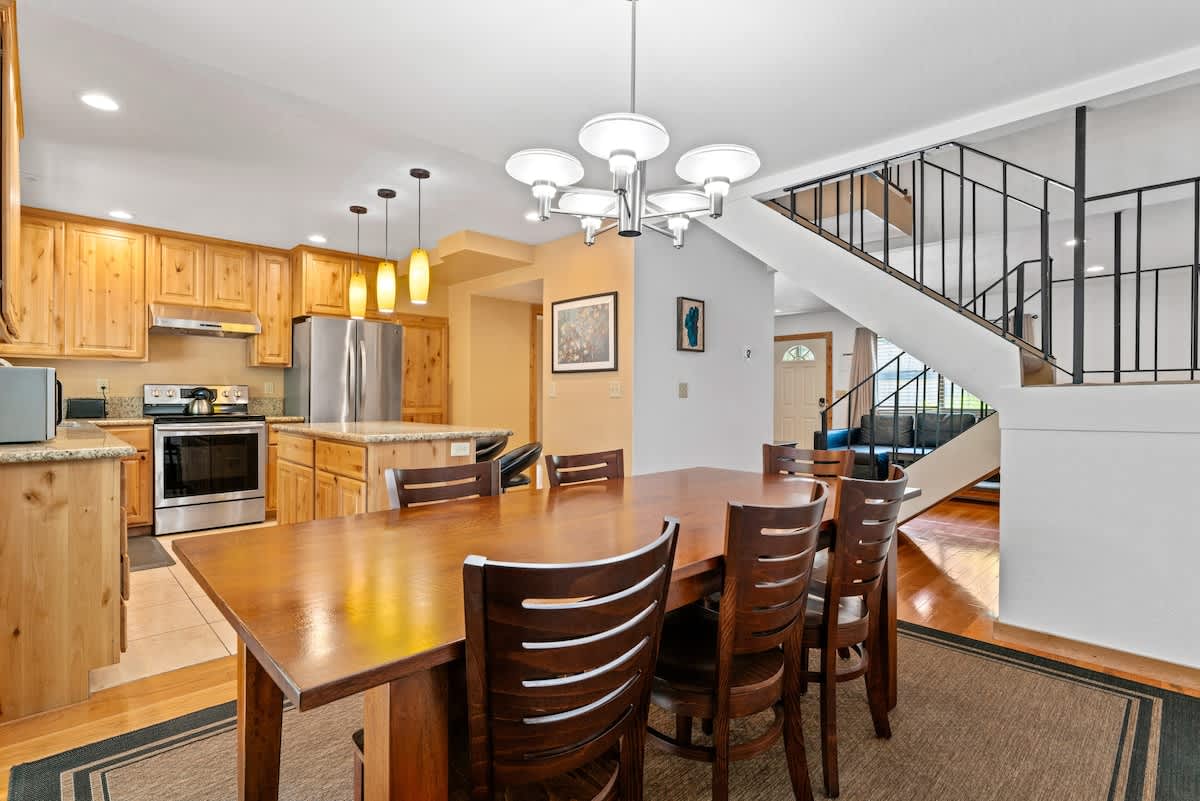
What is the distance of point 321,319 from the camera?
196 inches

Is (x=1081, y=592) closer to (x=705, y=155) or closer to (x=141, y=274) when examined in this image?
(x=705, y=155)

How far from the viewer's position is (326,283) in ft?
17.0

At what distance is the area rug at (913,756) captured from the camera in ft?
5.24

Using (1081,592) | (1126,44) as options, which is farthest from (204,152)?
(1081,592)

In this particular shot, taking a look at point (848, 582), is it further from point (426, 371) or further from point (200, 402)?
point (200, 402)

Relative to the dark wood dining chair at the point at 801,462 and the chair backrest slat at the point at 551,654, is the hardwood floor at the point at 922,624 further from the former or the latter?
the chair backrest slat at the point at 551,654

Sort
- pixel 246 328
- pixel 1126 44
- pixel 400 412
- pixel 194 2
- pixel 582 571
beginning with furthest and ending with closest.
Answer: pixel 400 412 → pixel 246 328 → pixel 1126 44 → pixel 194 2 → pixel 582 571

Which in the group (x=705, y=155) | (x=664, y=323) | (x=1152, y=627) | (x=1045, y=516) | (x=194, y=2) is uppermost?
(x=194, y=2)

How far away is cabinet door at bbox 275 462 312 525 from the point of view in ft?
11.2

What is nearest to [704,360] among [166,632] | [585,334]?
[585,334]

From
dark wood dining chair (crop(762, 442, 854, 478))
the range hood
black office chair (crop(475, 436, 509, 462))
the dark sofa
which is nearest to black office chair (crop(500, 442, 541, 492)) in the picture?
black office chair (crop(475, 436, 509, 462))

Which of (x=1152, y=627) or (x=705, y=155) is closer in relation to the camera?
(x=705, y=155)

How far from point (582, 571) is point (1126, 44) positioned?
9.33 ft

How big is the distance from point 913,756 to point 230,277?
5520 mm
